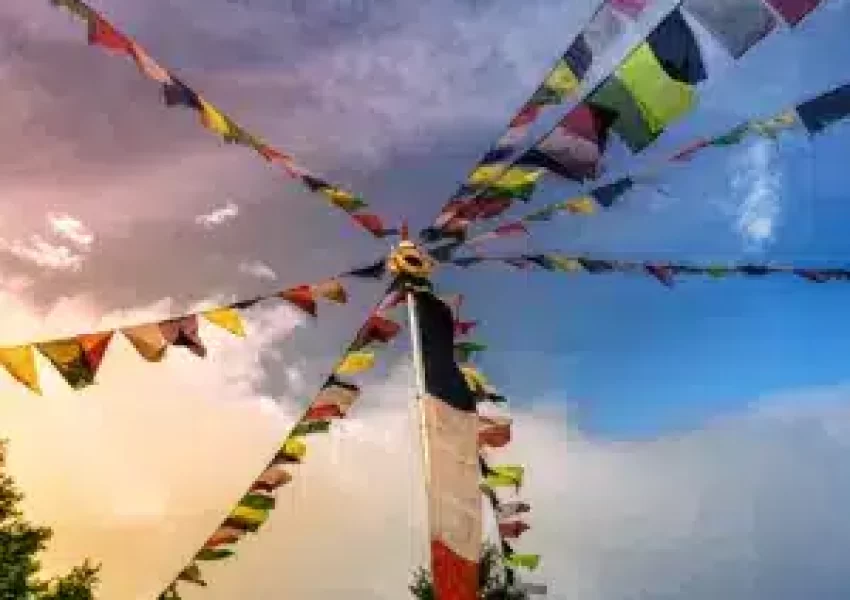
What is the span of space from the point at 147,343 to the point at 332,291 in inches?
70.3

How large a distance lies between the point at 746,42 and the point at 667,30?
0.59m

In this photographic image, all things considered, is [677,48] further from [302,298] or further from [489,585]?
[489,585]

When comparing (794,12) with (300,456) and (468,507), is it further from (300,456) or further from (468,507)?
(300,456)

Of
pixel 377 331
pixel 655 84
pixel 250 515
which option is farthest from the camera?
pixel 250 515

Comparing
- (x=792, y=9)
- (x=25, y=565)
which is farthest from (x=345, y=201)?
(x=25, y=565)

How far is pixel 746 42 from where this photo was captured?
7.89 metres

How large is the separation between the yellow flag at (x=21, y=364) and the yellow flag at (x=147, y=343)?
2.49ft

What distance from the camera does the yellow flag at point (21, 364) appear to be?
7957 millimetres

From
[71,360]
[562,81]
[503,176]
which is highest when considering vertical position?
[562,81]

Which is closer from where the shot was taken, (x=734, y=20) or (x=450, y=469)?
(x=450, y=469)

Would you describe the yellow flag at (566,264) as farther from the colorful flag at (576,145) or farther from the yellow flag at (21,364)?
the yellow flag at (21,364)

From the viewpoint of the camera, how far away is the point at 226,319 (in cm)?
902

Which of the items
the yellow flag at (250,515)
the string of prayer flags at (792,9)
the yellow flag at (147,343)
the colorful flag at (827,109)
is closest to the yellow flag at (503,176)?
the string of prayer flags at (792,9)

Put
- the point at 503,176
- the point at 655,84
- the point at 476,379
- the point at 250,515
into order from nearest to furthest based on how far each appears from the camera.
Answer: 1. the point at 655,84
2. the point at 503,176
3. the point at 250,515
4. the point at 476,379
